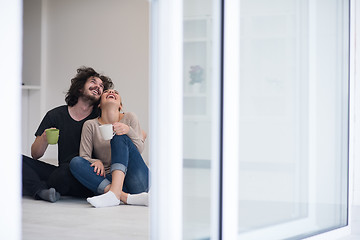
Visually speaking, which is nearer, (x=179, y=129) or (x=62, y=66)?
(x=179, y=129)

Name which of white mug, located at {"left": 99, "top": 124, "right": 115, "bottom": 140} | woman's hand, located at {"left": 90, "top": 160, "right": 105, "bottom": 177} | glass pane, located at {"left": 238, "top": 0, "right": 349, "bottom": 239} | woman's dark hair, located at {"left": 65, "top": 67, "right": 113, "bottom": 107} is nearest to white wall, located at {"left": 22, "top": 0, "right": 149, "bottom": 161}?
woman's dark hair, located at {"left": 65, "top": 67, "right": 113, "bottom": 107}

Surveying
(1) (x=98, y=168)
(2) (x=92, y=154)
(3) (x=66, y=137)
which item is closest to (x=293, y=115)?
(1) (x=98, y=168)

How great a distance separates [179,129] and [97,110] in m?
1.95

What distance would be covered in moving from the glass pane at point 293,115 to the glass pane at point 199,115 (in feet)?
0.53

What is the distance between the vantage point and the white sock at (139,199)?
3.37 meters

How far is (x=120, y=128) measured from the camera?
11.2ft

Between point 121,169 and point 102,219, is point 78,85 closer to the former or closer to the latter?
point 121,169

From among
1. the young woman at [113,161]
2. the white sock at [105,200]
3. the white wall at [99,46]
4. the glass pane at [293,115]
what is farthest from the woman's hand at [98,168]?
the white wall at [99,46]

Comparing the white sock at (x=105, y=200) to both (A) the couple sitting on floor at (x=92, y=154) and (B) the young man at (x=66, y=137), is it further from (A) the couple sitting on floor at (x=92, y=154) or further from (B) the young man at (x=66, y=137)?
(B) the young man at (x=66, y=137)

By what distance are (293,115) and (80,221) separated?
1203mm

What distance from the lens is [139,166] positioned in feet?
11.6
